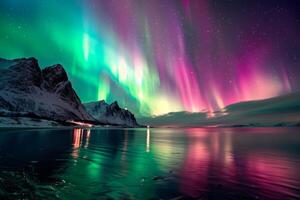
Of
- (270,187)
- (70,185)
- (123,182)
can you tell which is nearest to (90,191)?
(70,185)

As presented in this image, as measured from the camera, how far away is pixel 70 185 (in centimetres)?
1602

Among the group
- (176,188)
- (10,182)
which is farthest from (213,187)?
(10,182)

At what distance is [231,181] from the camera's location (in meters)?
18.6

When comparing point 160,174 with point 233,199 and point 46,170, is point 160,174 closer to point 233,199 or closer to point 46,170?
point 233,199

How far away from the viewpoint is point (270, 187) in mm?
16922

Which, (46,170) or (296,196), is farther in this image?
(46,170)

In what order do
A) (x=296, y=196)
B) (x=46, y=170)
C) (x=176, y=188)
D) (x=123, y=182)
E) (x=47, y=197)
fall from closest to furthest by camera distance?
1. (x=47, y=197)
2. (x=296, y=196)
3. (x=176, y=188)
4. (x=123, y=182)
5. (x=46, y=170)

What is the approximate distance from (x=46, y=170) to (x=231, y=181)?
16062 millimetres

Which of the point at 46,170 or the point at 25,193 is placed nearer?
the point at 25,193

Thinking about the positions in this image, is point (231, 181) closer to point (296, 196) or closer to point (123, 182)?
point (296, 196)

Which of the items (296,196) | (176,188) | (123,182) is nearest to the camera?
(296,196)

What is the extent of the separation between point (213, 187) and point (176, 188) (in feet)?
8.87

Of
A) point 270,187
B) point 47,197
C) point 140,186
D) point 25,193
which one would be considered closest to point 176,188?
point 140,186

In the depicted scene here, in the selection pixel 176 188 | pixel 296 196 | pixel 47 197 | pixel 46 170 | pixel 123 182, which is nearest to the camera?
pixel 47 197
